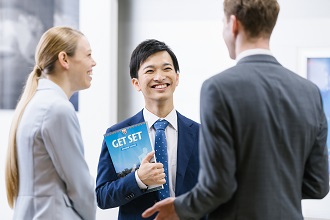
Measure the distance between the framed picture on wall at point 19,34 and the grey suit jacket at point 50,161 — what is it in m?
1.77

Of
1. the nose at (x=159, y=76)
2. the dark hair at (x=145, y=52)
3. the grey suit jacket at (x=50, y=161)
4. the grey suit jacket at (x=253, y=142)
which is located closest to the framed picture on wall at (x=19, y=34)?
the dark hair at (x=145, y=52)

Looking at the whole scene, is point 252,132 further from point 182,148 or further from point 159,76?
point 159,76

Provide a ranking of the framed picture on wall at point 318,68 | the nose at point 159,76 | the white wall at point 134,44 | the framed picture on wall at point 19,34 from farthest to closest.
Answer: the framed picture on wall at point 19,34, the white wall at point 134,44, the framed picture on wall at point 318,68, the nose at point 159,76

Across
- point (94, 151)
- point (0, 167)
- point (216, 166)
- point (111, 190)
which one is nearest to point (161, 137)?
point (111, 190)

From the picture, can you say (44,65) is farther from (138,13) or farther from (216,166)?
(138,13)

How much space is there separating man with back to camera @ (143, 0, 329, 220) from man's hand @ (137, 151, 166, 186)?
364 mm

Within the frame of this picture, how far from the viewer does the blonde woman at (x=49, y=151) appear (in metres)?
1.66

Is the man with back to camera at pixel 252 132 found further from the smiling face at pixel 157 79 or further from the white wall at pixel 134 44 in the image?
the white wall at pixel 134 44

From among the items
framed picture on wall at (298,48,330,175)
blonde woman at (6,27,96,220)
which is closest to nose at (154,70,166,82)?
blonde woman at (6,27,96,220)

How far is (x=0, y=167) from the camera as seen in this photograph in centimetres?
353

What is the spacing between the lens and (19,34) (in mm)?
3426

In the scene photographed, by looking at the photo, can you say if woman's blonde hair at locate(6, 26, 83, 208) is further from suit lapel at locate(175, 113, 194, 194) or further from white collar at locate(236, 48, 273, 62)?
white collar at locate(236, 48, 273, 62)

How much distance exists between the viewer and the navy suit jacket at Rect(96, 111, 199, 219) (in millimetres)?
1894

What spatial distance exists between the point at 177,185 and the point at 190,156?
0.46ft
